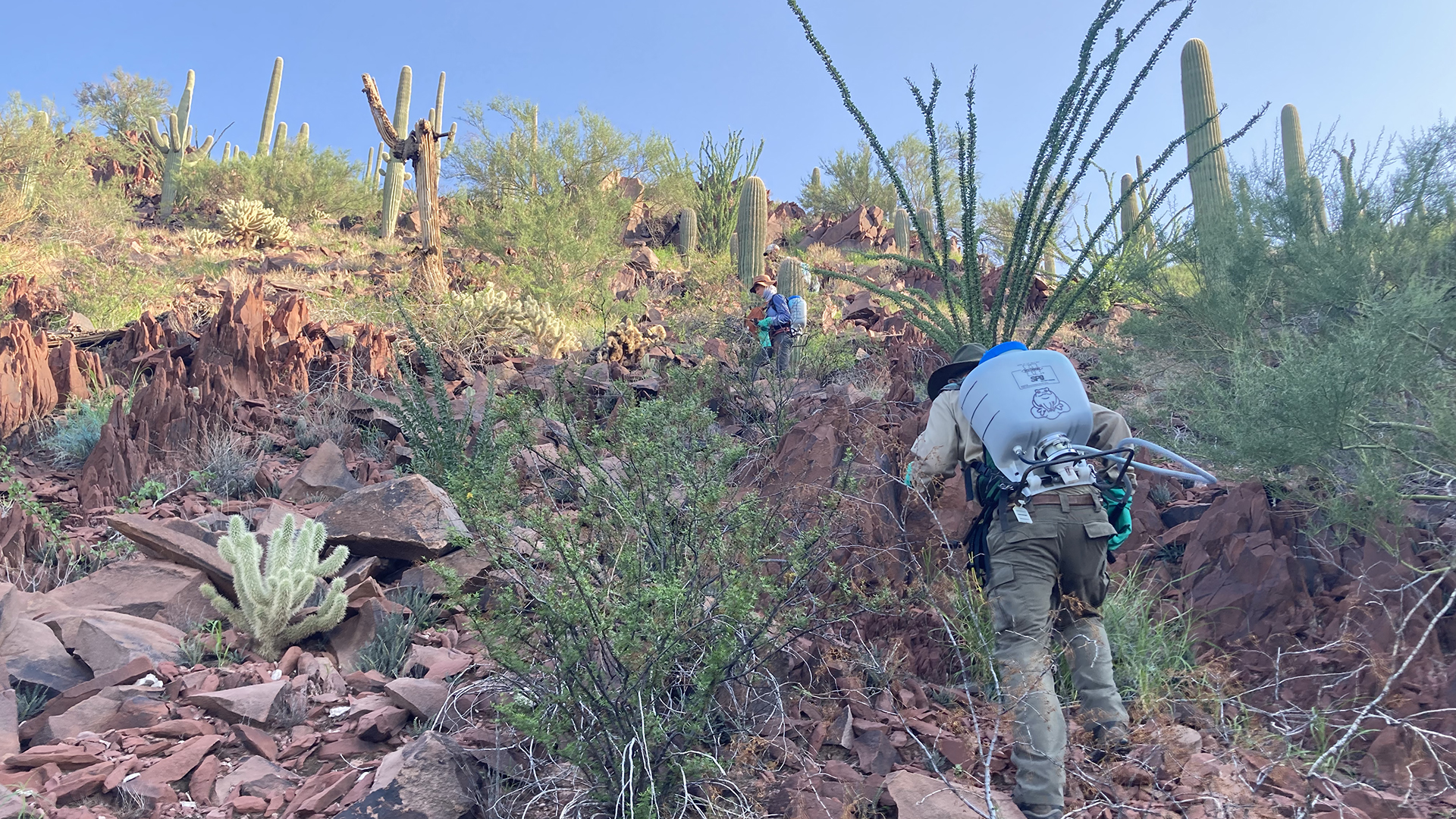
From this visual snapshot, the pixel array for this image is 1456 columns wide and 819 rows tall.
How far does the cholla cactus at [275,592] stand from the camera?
13.2ft

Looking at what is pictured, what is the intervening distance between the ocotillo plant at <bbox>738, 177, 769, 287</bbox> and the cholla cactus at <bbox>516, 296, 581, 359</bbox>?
6.26 metres

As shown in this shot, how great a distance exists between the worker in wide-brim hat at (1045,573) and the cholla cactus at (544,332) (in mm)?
6826

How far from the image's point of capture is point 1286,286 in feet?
25.3

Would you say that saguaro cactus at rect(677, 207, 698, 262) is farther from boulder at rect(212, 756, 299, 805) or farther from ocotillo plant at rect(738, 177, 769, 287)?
boulder at rect(212, 756, 299, 805)

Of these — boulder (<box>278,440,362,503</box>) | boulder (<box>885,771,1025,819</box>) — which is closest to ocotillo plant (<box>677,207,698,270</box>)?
boulder (<box>278,440,362,503</box>)

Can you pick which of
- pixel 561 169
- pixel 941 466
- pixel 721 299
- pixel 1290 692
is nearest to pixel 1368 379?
pixel 1290 692

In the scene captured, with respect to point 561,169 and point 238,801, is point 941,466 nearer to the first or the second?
point 238,801

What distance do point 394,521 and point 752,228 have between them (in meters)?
12.3

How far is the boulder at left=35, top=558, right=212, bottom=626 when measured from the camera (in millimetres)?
4219

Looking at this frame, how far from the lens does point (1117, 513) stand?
3.73 meters

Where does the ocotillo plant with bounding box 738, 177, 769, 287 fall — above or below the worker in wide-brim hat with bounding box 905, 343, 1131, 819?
above

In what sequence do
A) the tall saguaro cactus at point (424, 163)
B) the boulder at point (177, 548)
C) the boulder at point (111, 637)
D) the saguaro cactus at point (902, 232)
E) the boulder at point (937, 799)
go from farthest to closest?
the saguaro cactus at point (902, 232) < the tall saguaro cactus at point (424, 163) < the boulder at point (177, 548) < the boulder at point (111, 637) < the boulder at point (937, 799)

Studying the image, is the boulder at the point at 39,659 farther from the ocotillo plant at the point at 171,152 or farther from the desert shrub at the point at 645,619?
the ocotillo plant at the point at 171,152

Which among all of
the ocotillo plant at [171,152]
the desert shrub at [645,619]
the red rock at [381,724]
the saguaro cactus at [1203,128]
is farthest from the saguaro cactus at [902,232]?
the red rock at [381,724]
